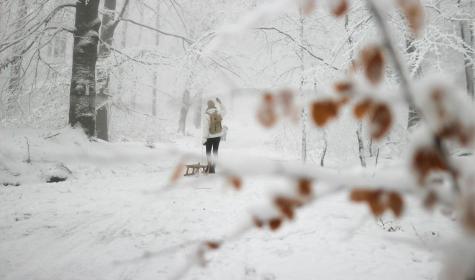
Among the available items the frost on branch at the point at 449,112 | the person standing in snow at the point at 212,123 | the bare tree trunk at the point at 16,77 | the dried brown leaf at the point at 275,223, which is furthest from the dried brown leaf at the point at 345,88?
the bare tree trunk at the point at 16,77

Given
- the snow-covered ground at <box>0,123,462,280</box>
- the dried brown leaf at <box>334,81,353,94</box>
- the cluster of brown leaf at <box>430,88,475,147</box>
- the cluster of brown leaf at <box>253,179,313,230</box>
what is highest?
the dried brown leaf at <box>334,81,353,94</box>

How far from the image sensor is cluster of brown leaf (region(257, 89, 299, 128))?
2.78 ft

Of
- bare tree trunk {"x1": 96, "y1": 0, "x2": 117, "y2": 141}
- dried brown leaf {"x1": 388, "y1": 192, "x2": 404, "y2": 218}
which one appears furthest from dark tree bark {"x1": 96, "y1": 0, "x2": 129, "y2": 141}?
dried brown leaf {"x1": 388, "y1": 192, "x2": 404, "y2": 218}

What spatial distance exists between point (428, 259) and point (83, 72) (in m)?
7.80

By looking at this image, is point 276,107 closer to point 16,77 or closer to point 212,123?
point 212,123

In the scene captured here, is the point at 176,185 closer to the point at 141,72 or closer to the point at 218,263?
the point at 218,263

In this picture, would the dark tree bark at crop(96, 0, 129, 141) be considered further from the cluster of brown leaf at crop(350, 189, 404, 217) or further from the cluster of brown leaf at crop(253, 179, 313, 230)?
the cluster of brown leaf at crop(350, 189, 404, 217)

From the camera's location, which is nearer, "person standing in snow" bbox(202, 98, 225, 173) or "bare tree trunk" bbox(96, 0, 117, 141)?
"person standing in snow" bbox(202, 98, 225, 173)

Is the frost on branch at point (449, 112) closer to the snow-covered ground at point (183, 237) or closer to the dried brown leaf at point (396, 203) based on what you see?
the dried brown leaf at point (396, 203)

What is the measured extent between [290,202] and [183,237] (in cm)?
303

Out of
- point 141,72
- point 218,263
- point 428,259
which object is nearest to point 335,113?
point 218,263

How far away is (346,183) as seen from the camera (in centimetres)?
77

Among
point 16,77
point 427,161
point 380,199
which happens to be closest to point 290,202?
point 380,199

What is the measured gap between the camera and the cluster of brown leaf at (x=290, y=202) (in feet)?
2.60
